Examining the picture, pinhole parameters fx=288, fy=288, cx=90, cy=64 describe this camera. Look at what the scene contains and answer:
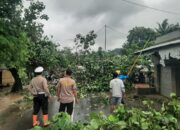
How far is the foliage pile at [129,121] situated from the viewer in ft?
11.2

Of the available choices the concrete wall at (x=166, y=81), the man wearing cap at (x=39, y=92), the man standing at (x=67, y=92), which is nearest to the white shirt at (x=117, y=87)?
the man standing at (x=67, y=92)

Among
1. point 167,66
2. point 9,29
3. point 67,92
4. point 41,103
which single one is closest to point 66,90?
point 67,92

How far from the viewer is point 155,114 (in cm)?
373

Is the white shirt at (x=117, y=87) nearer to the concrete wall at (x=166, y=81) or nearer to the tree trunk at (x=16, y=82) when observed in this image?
the concrete wall at (x=166, y=81)

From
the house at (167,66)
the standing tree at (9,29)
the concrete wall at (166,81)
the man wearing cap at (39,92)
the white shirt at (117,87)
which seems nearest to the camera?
the man wearing cap at (39,92)

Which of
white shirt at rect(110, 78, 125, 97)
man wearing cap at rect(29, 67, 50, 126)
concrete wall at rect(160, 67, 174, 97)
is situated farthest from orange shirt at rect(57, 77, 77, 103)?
concrete wall at rect(160, 67, 174, 97)

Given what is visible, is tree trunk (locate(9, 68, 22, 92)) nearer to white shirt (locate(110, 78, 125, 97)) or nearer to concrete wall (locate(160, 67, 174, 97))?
concrete wall (locate(160, 67, 174, 97))

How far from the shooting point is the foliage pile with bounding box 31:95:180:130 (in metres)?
3.42

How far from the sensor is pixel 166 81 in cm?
1795

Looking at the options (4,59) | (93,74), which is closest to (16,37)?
(4,59)

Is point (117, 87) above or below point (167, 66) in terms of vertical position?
below

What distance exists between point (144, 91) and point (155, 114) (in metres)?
15.9

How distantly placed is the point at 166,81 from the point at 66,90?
34.6ft

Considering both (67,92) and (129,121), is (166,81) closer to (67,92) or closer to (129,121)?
(67,92)
